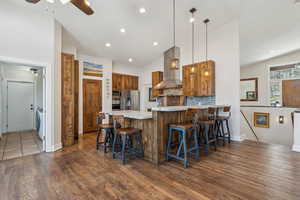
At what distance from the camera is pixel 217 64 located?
4535 mm

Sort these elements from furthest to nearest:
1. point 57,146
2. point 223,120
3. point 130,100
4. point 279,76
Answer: point 279,76, point 130,100, point 223,120, point 57,146

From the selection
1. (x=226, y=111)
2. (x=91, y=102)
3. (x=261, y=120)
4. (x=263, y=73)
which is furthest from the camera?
(x=263, y=73)

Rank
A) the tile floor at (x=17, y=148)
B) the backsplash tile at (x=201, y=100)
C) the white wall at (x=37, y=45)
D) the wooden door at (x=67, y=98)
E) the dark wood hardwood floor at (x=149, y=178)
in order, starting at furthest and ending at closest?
the backsplash tile at (x=201, y=100), the wooden door at (x=67, y=98), the tile floor at (x=17, y=148), the white wall at (x=37, y=45), the dark wood hardwood floor at (x=149, y=178)

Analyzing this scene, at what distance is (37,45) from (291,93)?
378 inches

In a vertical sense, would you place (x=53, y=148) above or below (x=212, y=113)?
below

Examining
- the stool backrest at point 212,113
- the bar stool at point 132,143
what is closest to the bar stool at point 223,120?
the stool backrest at point 212,113

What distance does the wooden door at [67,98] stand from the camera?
3.76 m

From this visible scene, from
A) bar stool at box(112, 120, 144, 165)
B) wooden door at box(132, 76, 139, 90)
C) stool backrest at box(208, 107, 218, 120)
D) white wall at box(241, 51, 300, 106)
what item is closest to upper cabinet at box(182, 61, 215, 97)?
stool backrest at box(208, 107, 218, 120)

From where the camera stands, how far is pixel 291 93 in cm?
633

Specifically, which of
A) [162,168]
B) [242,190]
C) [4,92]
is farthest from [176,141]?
[4,92]

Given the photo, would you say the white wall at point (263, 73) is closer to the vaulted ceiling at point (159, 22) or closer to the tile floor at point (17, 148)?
the vaulted ceiling at point (159, 22)

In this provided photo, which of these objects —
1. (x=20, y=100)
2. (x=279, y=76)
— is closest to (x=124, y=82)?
(x=20, y=100)

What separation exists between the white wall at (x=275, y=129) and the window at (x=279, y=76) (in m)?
1.14

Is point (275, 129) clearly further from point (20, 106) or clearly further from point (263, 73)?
point (20, 106)
